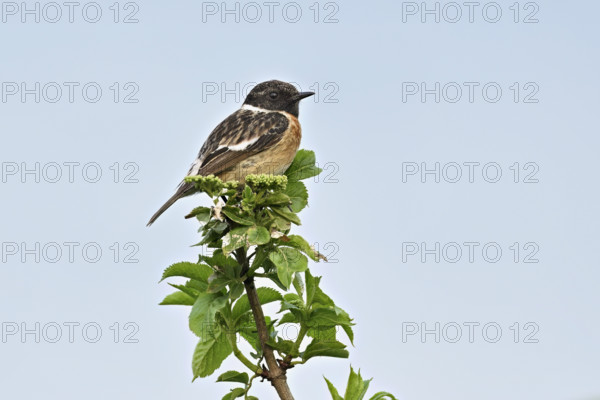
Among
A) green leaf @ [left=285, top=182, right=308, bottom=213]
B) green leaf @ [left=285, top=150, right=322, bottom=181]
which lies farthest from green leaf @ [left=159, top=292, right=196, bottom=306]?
green leaf @ [left=285, top=150, right=322, bottom=181]

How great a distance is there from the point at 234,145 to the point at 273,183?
3.76 metres

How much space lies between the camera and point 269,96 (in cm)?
916

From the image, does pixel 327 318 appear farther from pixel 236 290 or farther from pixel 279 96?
pixel 279 96

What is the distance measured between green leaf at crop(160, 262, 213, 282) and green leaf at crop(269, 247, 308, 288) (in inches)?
22.5

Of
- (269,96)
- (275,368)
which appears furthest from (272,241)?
(269,96)

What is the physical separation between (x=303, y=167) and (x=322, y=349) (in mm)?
1755

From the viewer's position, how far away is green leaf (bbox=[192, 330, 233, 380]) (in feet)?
15.7

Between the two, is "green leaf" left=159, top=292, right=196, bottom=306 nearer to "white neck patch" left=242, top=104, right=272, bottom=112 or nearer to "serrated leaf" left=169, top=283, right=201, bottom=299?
"serrated leaf" left=169, top=283, right=201, bottom=299

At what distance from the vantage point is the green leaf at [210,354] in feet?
15.7

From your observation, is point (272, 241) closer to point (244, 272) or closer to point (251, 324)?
point (244, 272)

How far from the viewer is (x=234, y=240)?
424 cm

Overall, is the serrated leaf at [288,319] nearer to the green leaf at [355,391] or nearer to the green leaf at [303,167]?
the green leaf at [355,391]

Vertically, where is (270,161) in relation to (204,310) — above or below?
above

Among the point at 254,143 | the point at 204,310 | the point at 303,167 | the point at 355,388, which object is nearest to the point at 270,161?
the point at 254,143
